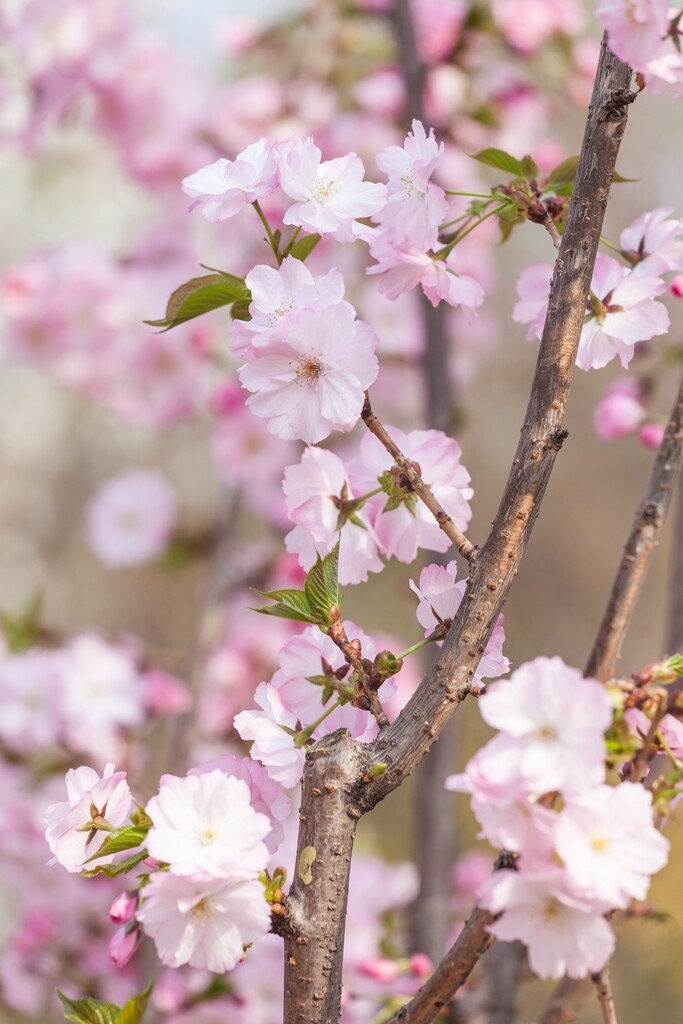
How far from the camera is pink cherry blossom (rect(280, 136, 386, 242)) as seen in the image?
0.50m

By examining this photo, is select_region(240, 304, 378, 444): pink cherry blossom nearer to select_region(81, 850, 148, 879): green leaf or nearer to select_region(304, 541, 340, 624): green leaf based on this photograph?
select_region(304, 541, 340, 624): green leaf

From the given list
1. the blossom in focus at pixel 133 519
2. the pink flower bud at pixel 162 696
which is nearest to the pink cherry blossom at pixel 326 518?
the pink flower bud at pixel 162 696

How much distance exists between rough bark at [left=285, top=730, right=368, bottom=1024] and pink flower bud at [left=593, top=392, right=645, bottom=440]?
1.79 ft

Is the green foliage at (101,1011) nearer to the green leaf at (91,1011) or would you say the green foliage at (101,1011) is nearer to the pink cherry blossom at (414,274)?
the green leaf at (91,1011)

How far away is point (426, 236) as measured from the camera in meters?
0.51

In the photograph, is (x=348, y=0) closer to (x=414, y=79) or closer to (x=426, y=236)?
(x=414, y=79)

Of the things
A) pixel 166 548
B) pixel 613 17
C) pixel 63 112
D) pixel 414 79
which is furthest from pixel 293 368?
pixel 63 112

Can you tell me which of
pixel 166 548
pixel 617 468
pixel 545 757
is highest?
pixel 617 468

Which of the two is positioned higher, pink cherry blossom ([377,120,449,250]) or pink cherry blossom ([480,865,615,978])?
pink cherry blossom ([377,120,449,250])

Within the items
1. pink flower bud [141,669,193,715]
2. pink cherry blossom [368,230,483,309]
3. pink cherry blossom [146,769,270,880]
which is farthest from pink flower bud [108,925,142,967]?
pink flower bud [141,669,193,715]

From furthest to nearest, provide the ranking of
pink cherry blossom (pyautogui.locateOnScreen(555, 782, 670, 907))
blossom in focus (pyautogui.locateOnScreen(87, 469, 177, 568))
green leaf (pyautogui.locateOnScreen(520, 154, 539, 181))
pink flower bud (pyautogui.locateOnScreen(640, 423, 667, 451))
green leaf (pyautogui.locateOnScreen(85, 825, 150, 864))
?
1. blossom in focus (pyautogui.locateOnScreen(87, 469, 177, 568))
2. pink flower bud (pyautogui.locateOnScreen(640, 423, 667, 451))
3. green leaf (pyautogui.locateOnScreen(520, 154, 539, 181))
4. green leaf (pyautogui.locateOnScreen(85, 825, 150, 864))
5. pink cherry blossom (pyautogui.locateOnScreen(555, 782, 670, 907))

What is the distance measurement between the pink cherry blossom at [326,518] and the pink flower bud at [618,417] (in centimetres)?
44

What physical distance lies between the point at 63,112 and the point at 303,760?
178 cm

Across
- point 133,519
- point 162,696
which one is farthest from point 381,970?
point 133,519
